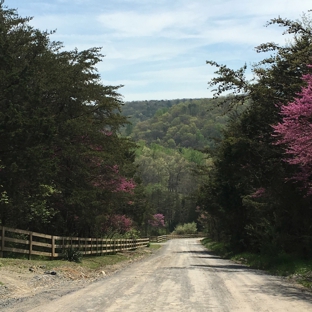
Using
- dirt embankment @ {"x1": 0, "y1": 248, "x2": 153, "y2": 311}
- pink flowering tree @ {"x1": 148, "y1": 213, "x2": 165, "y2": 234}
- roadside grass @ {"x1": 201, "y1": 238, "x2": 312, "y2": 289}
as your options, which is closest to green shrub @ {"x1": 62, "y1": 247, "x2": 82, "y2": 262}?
dirt embankment @ {"x1": 0, "y1": 248, "x2": 153, "y2": 311}

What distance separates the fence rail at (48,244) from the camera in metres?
15.9

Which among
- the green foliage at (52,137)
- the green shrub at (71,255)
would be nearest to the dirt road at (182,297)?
the green foliage at (52,137)

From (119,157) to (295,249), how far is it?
11412mm

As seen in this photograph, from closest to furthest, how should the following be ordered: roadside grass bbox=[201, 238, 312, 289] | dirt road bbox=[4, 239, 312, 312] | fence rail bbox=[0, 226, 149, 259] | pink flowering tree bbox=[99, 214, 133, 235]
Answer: dirt road bbox=[4, 239, 312, 312], roadside grass bbox=[201, 238, 312, 289], fence rail bbox=[0, 226, 149, 259], pink flowering tree bbox=[99, 214, 133, 235]

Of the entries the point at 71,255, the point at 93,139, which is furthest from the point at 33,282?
the point at 93,139

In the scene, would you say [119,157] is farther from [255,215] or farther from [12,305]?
[12,305]

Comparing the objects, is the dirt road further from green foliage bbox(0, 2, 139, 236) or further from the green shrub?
the green shrub

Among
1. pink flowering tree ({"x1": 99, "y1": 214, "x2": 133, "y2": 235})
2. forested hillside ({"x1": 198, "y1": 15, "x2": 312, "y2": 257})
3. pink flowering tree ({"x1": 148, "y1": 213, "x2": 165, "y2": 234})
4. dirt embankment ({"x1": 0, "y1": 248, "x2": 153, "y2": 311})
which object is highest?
forested hillside ({"x1": 198, "y1": 15, "x2": 312, "y2": 257})

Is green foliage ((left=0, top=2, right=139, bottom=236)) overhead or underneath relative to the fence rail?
overhead

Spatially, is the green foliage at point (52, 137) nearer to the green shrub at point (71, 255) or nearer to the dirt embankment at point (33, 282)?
the green shrub at point (71, 255)

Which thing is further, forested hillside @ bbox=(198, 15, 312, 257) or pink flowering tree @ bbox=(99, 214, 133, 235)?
pink flowering tree @ bbox=(99, 214, 133, 235)

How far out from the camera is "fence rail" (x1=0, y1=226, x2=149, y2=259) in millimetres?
15938

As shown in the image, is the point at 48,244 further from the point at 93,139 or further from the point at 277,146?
the point at 277,146

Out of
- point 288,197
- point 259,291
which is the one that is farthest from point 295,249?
point 259,291
